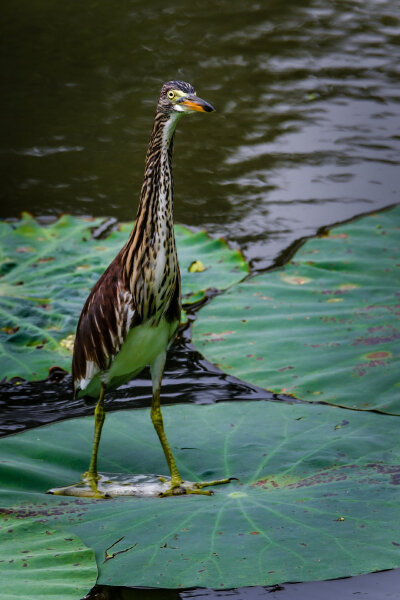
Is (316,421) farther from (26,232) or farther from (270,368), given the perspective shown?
(26,232)

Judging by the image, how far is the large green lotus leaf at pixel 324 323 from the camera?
3.64 meters

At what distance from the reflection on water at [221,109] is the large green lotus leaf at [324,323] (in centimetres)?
55

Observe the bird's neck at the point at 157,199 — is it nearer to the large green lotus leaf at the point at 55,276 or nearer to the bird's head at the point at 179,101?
the bird's head at the point at 179,101

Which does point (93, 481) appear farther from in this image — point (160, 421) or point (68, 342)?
point (68, 342)

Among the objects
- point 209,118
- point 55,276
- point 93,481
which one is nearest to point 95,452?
point 93,481

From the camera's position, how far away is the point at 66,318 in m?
4.22

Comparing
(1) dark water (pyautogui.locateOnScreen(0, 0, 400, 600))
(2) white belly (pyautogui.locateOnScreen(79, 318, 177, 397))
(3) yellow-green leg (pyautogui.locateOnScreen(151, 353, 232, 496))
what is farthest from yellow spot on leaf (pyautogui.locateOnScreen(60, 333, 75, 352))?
(3) yellow-green leg (pyautogui.locateOnScreen(151, 353, 232, 496))

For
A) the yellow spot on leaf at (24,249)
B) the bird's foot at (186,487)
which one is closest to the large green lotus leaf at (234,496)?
the bird's foot at (186,487)

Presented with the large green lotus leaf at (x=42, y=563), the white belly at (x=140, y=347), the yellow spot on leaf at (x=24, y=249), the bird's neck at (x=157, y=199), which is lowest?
the large green lotus leaf at (x=42, y=563)

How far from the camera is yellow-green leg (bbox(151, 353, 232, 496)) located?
3.00 meters

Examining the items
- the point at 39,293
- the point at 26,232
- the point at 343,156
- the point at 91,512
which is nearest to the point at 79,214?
the point at 26,232

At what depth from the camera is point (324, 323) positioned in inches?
161

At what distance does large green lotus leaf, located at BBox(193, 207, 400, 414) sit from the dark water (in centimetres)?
15

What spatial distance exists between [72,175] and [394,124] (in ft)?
7.59
